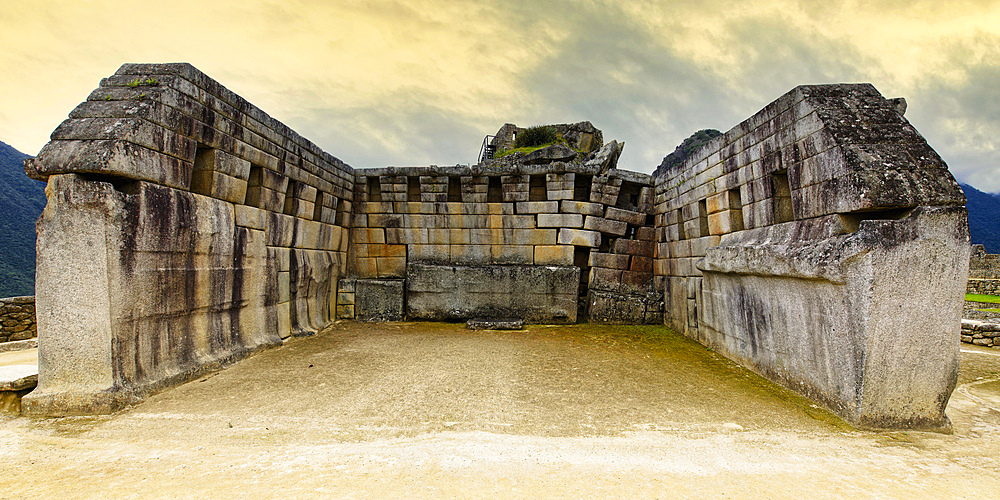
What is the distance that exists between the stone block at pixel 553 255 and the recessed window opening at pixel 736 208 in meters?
3.40

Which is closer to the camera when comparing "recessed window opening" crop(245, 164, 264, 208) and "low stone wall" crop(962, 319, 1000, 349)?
"recessed window opening" crop(245, 164, 264, 208)

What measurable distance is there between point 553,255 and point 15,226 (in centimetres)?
3859

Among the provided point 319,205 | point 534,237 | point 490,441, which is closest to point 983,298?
point 534,237

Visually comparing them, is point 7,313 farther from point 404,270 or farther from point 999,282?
point 999,282

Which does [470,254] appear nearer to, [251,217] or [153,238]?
[251,217]

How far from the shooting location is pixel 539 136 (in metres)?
17.2

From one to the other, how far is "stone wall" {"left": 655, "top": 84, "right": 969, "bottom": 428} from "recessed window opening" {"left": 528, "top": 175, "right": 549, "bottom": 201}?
162 inches

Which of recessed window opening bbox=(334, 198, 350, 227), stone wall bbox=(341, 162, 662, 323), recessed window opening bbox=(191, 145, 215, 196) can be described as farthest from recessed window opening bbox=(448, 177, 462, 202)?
recessed window opening bbox=(191, 145, 215, 196)

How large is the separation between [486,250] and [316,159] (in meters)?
3.86

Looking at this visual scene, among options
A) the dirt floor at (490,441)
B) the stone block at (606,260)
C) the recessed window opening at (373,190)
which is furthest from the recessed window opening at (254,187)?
the stone block at (606,260)

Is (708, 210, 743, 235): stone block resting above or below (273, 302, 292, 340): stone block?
above

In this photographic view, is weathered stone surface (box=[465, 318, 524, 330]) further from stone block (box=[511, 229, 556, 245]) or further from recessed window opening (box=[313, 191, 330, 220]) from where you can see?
recessed window opening (box=[313, 191, 330, 220])

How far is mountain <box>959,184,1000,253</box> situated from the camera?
6189 centimetres

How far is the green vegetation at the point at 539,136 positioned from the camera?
55.9 ft
